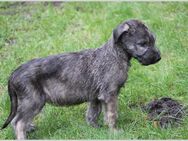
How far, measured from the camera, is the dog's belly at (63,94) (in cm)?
794

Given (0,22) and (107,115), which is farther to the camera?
(0,22)

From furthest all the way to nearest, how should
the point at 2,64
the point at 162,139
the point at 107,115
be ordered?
the point at 2,64 < the point at 107,115 < the point at 162,139

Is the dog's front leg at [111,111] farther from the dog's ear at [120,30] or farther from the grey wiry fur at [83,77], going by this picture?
the dog's ear at [120,30]

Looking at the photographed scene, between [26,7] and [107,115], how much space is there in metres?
5.96

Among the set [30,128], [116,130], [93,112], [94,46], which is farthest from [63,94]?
[94,46]

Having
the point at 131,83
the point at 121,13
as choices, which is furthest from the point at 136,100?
the point at 121,13

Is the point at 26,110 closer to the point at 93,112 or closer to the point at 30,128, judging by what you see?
the point at 30,128

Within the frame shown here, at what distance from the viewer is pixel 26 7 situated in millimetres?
13227

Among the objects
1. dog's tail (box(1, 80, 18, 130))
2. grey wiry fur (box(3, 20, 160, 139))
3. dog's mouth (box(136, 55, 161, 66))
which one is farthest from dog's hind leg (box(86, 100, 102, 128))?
dog's tail (box(1, 80, 18, 130))

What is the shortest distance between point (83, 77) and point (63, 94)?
365 mm

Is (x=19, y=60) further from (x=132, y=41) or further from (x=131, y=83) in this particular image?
(x=132, y=41)

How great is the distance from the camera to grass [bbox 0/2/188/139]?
796 centimetres

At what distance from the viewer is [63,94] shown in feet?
26.2

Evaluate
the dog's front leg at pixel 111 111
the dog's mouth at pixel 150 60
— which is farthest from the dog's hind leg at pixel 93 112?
the dog's mouth at pixel 150 60
